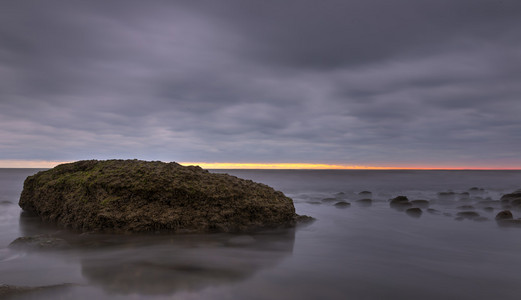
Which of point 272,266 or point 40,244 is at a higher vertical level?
point 40,244

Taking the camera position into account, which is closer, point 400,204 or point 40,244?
point 40,244

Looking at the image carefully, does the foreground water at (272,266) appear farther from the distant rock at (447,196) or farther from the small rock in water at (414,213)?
the distant rock at (447,196)

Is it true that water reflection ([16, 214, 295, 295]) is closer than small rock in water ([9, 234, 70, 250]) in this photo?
Yes

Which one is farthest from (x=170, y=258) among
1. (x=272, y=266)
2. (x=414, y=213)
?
(x=414, y=213)

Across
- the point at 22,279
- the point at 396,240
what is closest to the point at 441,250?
the point at 396,240

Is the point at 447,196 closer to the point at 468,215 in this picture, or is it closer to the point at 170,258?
the point at 468,215

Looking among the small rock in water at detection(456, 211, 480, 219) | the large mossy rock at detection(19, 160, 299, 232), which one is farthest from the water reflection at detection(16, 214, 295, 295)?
the small rock in water at detection(456, 211, 480, 219)

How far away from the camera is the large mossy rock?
5539 millimetres

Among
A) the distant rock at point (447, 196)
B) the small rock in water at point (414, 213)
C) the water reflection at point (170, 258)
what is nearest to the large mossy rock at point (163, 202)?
the water reflection at point (170, 258)

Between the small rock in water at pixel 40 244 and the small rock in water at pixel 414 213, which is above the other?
the small rock in water at pixel 40 244

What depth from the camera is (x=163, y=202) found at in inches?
226

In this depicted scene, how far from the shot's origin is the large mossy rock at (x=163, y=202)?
5.54 meters

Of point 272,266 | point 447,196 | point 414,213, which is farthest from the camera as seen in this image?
point 447,196

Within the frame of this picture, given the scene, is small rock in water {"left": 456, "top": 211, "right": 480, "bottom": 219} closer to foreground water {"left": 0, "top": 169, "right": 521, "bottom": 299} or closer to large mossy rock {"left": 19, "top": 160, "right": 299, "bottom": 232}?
foreground water {"left": 0, "top": 169, "right": 521, "bottom": 299}
